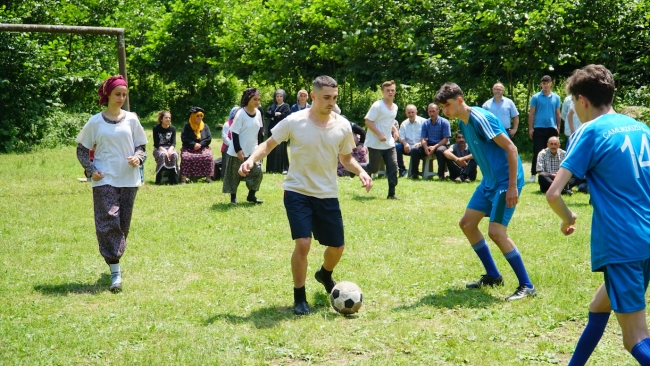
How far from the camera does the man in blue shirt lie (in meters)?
14.2

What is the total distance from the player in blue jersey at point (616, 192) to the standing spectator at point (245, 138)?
7.85 meters

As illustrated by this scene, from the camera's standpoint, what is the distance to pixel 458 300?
21.7 feet

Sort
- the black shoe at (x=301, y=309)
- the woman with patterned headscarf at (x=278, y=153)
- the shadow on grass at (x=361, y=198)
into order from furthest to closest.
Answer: the woman with patterned headscarf at (x=278, y=153) < the shadow on grass at (x=361, y=198) < the black shoe at (x=301, y=309)

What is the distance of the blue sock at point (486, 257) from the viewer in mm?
6918

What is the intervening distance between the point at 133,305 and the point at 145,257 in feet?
6.31

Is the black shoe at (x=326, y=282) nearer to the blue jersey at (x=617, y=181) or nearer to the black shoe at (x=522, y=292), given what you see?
the black shoe at (x=522, y=292)

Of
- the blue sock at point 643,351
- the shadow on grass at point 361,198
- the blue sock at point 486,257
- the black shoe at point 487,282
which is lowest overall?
the shadow on grass at point 361,198

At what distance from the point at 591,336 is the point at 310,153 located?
2.77m

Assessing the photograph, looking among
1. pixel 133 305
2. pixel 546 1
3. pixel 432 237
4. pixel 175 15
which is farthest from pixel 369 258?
pixel 175 15

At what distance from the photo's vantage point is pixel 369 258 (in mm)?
8344

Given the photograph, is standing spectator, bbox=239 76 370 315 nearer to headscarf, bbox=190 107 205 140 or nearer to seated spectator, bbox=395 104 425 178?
headscarf, bbox=190 107 205 140

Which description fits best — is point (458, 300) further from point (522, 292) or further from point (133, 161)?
point (133, 161)

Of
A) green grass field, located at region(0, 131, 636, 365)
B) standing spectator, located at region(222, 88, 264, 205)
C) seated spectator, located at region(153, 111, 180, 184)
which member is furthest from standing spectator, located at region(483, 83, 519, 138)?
seated spectator, located at region(153, 111, 180, 184)

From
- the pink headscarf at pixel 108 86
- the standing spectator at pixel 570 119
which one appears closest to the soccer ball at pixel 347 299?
the pink headscarf at pixel 108 86
